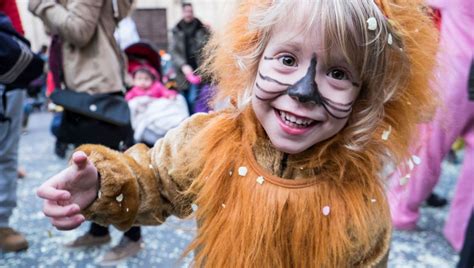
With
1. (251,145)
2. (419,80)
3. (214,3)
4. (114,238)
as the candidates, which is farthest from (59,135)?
(214,3)

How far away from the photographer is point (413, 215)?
100 inches

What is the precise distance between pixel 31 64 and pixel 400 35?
1653 millimetres

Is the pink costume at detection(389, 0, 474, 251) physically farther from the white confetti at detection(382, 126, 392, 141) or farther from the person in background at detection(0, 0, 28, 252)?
the person in background at detection(0, 0, 28, 252)

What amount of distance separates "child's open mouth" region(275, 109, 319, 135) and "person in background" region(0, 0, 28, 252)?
1.73 m

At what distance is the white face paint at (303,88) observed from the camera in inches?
38.0

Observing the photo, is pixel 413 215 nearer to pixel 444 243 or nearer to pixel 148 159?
pixel 444 243

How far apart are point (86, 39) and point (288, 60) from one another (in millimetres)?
1501

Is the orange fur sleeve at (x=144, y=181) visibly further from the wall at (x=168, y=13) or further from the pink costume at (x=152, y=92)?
the wall at (x=168, y=13)

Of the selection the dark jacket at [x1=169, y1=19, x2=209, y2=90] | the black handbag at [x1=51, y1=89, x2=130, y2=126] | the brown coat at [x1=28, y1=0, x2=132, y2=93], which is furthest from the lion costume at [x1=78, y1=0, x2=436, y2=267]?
the dark jacket at [x1=169, y1=19, x2=209, y2=90]

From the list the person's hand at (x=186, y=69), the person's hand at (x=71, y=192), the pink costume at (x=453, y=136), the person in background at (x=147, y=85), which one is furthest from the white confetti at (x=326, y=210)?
the person's hand at (x=186, y=69)

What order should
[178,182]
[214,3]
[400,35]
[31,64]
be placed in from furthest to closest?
[214,3] < [31,64] < [178,182] < [400,35]

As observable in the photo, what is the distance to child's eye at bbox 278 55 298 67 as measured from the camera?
99 centimetres

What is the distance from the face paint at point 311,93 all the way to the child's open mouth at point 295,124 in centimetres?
4

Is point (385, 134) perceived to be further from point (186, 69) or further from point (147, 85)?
point (186, 69)
